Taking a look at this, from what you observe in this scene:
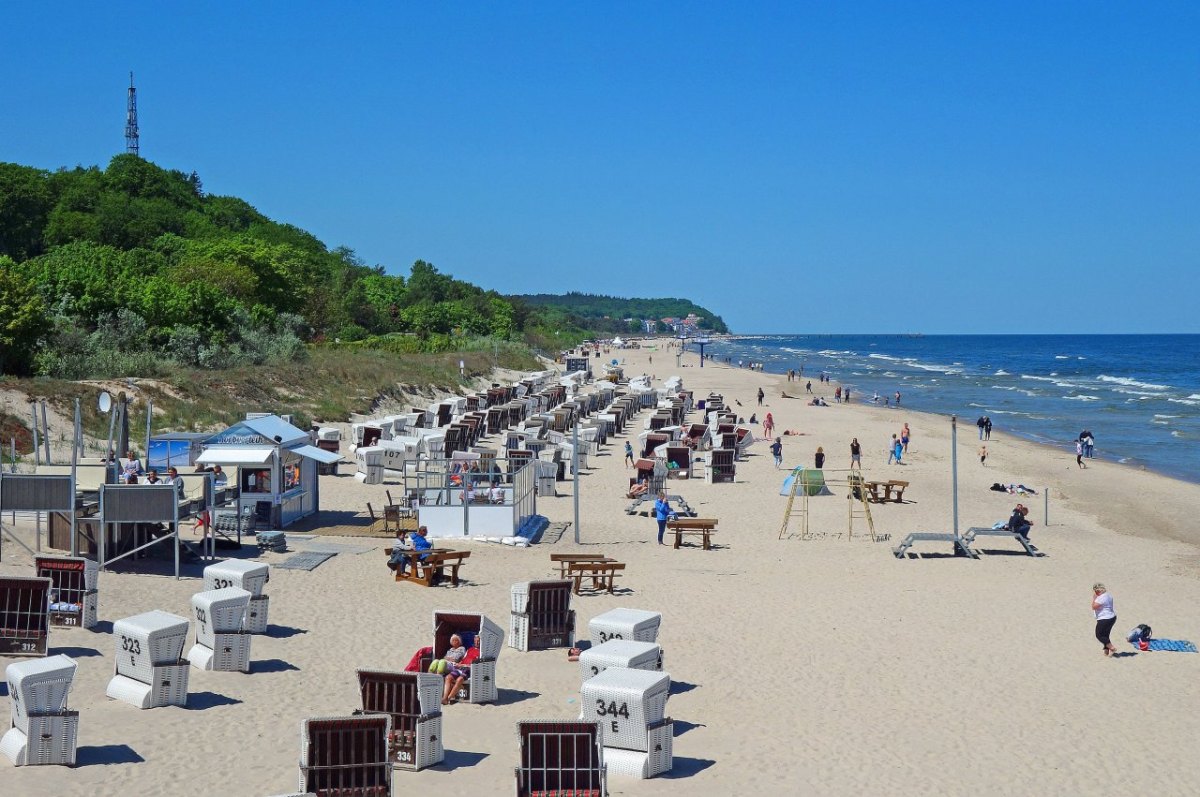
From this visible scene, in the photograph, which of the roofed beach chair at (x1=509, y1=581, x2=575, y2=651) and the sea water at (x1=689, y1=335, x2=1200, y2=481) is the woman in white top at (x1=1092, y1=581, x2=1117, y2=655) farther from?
the sea water at (x1=689, y1=335, x2=1200, y2=481)

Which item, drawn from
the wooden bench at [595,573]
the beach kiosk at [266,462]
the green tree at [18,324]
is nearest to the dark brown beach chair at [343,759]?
the wooden bench at [595,573]

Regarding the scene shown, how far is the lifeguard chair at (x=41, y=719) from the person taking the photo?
8906mm

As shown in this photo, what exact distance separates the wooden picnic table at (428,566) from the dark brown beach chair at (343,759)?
8.46 meters

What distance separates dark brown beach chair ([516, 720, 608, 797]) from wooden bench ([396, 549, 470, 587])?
846cm

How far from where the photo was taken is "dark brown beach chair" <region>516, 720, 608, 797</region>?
867 centimetres

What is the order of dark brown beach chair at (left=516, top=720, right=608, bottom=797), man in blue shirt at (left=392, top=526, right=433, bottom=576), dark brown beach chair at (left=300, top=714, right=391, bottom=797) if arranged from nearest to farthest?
dark brown beach chair at (left=300, top=714, right=391, bottom=797), dark brown beach chair at (left=516, top=720, right=608, bottom=797), man in blue shirt at (left=392, top=526, right=433, bottom=576)

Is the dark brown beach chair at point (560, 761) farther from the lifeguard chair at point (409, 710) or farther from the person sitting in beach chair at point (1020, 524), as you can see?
the person sitting in beach chair at point (1020, 524)

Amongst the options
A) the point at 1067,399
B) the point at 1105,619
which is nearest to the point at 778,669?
the point at 1105,619

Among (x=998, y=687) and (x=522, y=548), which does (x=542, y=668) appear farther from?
(x=522, y=548)

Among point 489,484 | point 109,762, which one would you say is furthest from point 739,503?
point 109,762

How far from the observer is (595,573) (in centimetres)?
1739

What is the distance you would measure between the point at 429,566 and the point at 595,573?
7.96 ft

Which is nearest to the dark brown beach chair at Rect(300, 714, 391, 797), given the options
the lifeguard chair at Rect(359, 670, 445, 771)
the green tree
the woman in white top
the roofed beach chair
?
the lifeguard chair at Rect(359, 670, 445, 771)

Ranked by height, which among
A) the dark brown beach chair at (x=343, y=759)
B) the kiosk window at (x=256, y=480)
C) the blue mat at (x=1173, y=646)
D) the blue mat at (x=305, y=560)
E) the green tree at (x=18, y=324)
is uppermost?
the green tree at (x=18, y=324)
